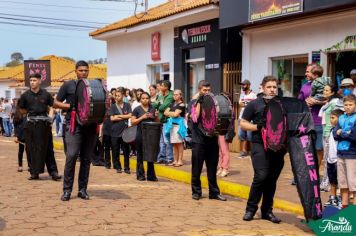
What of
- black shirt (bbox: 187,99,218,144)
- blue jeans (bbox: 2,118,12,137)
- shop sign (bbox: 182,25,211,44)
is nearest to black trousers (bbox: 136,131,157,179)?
black shirt (bbox: 187,99,218,144)

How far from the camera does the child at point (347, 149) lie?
692 centimetres

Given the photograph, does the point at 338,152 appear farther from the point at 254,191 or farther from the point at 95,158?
the point at 95,158

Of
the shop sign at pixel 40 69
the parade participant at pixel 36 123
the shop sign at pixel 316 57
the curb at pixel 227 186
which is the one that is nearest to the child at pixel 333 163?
the curb at pixel 227 186

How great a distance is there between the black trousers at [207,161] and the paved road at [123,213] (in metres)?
0.23

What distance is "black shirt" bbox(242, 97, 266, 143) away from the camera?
6540 millimetres

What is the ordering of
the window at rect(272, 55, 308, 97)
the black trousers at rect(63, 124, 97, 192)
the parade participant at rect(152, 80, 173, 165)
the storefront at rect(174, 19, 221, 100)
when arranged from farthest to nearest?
the storefront at rect(174, 19, 221, 100) < the window at rect(272, 55, 308, 97) < the parade participant at rect(152, 80, 173, 165) < the black trousers at rect(63, 124, 97, 192)

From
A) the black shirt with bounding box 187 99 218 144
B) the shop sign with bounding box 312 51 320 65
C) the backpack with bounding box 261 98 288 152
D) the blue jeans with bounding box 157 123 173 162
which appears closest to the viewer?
the backpack with bounding box 261 98 288 152

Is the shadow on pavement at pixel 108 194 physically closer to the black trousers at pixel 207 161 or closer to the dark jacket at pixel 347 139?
the black trousers at pixel 207 161

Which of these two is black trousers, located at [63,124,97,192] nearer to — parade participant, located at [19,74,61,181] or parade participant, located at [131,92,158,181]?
parade participant, located at [19,74,61,181]

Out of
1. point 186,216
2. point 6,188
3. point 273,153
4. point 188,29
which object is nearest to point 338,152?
point 273,153

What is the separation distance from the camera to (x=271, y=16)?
12.9 meters

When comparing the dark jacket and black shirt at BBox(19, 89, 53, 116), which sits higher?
black shirt at BBox(19, 89, 53, 116)

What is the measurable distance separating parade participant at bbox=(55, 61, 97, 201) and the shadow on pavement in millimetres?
367

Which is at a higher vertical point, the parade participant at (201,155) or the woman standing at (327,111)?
the woman standing at (327,111)
